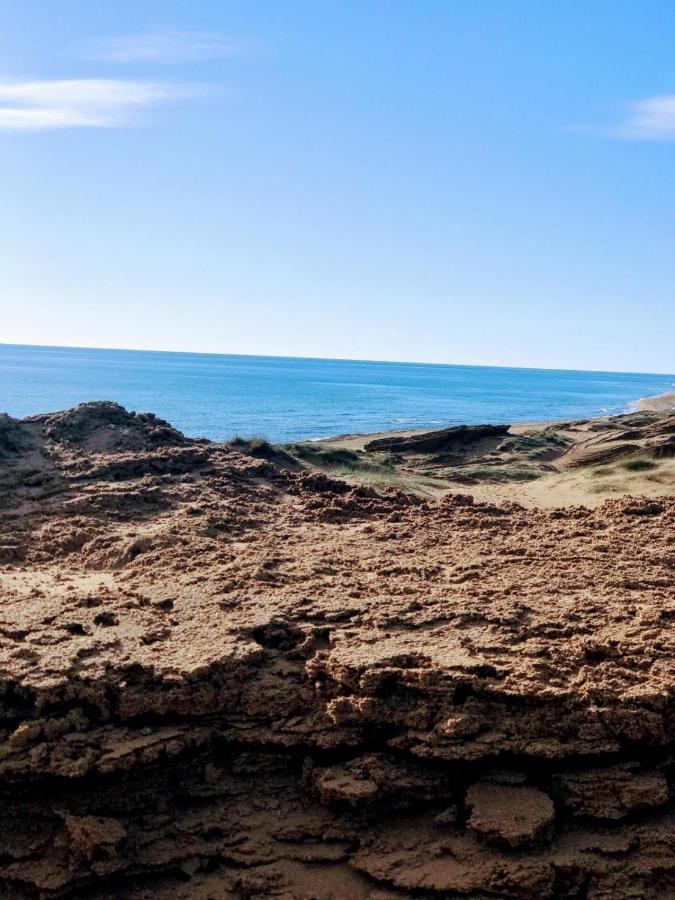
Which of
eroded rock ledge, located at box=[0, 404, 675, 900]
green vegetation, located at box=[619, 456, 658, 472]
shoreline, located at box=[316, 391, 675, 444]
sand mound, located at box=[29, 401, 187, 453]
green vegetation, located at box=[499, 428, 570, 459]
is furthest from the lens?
shoreline, located at box=[316, 391, 675, 444]

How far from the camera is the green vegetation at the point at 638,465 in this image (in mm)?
15508

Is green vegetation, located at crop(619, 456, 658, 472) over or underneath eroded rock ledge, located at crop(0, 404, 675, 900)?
over

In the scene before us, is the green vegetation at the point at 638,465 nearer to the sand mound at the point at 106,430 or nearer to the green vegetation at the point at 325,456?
the green vegetation at the point at 325,456

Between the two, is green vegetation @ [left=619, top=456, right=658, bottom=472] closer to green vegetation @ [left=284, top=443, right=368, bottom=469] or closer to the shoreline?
green vegetation @ [left=284, top=443, right=368, bottom=469]

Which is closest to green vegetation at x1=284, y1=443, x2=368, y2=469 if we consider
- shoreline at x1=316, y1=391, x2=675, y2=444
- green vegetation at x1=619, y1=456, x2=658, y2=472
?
shoreline at x1=316, y1=391, x2=675, y2=444

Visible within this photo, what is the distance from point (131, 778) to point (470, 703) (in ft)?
6.46

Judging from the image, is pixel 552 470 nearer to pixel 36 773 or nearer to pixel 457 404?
pixel 36 773

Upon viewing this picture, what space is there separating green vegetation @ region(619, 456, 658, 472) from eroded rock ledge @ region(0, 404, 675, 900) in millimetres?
10449

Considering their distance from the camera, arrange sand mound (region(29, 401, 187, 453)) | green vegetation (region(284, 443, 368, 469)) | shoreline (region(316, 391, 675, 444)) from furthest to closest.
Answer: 1. shoreline (region(316, 391, 675, 444))
2. green vegetation (region(284, 443, 368, 469))
3. sand mound (region(29, 401, 187, 453))

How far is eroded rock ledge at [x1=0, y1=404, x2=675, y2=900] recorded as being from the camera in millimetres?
4137

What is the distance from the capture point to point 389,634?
16.5ft

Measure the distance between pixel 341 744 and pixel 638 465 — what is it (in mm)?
12798

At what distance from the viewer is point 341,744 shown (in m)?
4.48

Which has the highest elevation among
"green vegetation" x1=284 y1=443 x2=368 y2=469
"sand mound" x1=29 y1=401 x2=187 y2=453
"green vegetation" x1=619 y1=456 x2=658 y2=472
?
"sand mound" x1=29 y1=401 x2=187 y2=453
